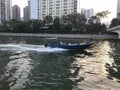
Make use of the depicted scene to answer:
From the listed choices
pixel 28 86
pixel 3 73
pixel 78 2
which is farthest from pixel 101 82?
pixel 78 2

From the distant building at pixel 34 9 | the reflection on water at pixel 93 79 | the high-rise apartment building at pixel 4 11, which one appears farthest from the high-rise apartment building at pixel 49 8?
the reflection on water at pixel 93 79

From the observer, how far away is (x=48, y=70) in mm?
22906

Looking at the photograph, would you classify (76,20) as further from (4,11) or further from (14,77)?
(14,77)

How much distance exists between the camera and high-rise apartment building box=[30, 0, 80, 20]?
168625 millimetres

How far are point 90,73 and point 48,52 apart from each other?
14852 millimetres

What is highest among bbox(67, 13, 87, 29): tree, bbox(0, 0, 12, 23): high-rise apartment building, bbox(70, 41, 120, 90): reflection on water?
bbox(0, 0, 12, 23): high-rise apartment building

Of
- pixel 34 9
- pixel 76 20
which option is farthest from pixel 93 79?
pixel 34 9

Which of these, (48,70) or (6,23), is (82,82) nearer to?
(48,70)

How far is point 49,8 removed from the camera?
17400 cm

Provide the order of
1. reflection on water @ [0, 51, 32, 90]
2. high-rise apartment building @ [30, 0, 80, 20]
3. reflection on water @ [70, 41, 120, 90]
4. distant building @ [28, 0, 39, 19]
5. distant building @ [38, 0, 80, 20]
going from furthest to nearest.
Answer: distant building @ [28, 0, 39, 19]
high-rise apartment building @ [30, 0, 80, 20]
distant building @ [38, 0, 80, 20]
reflection on water @ [70, 41, 120, 90]
reflection on water @ [0, 51, 32, 90]

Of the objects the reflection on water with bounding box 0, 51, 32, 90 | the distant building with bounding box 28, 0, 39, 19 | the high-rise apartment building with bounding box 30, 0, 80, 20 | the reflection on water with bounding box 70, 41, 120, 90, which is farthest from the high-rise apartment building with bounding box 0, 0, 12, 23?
the reflection on water with bounding box 70, 41, 120, 90

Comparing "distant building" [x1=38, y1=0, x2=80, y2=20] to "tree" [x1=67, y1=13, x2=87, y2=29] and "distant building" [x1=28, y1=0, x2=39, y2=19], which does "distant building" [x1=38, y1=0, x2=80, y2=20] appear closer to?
"distant building" [x1=28, y1=0, x2=39, y2=19]

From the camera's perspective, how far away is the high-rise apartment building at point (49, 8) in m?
169

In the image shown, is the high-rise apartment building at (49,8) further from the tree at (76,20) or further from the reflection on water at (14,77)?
the reflection on water at (14,77)
